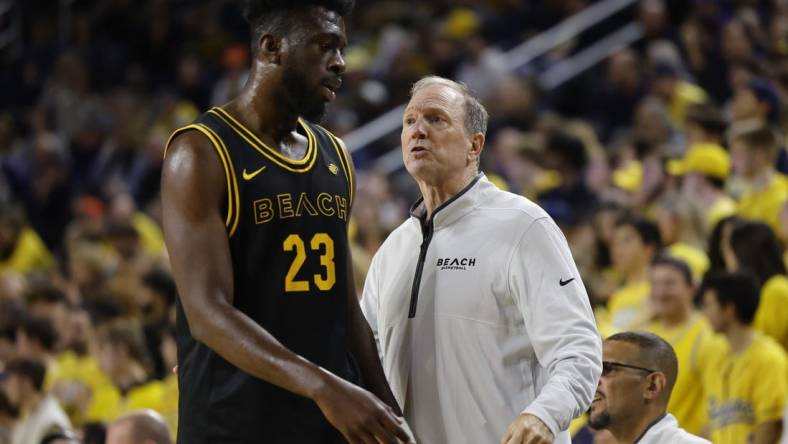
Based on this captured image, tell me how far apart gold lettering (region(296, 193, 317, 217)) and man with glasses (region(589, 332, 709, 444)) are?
61.3 inches

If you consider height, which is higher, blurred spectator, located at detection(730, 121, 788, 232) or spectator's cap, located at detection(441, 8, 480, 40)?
spectator's cap, located at detection(441, 8, 480, 40)

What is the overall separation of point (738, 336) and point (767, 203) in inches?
84.1

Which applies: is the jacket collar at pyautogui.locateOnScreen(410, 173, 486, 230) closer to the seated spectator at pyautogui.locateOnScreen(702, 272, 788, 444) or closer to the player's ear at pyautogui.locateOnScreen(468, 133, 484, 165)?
the player's ear at pyautogui.locateOnScreen(468, 133, 484, 165)

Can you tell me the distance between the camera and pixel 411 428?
4180 millimetres

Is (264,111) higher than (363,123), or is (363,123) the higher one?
(264,111)

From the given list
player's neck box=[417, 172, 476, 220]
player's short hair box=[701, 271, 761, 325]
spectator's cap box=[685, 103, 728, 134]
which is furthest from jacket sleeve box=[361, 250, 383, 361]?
spectator's cap box=[685, 103, 728, 134]

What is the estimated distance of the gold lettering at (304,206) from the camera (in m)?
3.72

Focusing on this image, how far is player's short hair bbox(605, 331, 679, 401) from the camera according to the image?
4859 mm

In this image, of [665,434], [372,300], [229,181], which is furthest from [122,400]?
[229,181]

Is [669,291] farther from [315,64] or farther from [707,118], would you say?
[315,64]

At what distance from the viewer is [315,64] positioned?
3691 mm

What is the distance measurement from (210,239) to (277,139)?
422 millimetres

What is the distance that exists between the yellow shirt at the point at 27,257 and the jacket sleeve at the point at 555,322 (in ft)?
27.1

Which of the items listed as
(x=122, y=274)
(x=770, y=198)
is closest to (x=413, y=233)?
(x=770, y=198)
